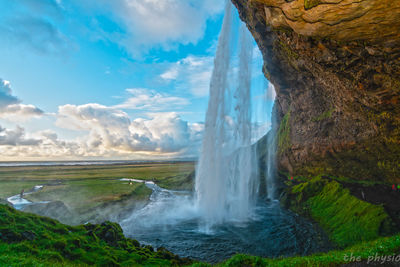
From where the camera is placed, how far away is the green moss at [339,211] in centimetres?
1653

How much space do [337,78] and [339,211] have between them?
1567 centimetres

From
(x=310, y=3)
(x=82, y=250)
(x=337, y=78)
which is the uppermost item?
(x=310, y=3)

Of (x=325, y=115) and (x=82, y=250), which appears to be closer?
(x=82, y=250)

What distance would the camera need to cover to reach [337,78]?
17.9 metres

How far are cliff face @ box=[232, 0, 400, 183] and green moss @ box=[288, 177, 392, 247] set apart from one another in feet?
18.7

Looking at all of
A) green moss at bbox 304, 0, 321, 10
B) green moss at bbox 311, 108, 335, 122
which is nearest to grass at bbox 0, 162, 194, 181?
green moss at bbox 311, 108, 335, 122

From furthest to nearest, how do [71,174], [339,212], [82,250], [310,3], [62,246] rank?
[71,174], [339,212], [82,250], [62,246], [310,3]

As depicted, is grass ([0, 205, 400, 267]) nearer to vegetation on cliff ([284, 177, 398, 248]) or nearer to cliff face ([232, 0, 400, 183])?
vegetation on cliff ([284, 177, 398, 248])

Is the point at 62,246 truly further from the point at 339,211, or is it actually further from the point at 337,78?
the point at 339,211

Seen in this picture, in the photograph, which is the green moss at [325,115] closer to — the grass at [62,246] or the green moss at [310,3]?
the green moss at [310,3]

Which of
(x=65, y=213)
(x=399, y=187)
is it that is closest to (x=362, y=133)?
(x=399, y=187)

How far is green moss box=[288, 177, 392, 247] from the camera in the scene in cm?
1653

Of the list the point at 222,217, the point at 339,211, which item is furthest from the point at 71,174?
the point at 339,211

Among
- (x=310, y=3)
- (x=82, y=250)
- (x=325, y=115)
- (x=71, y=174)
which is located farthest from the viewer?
(x=71, y=174)
